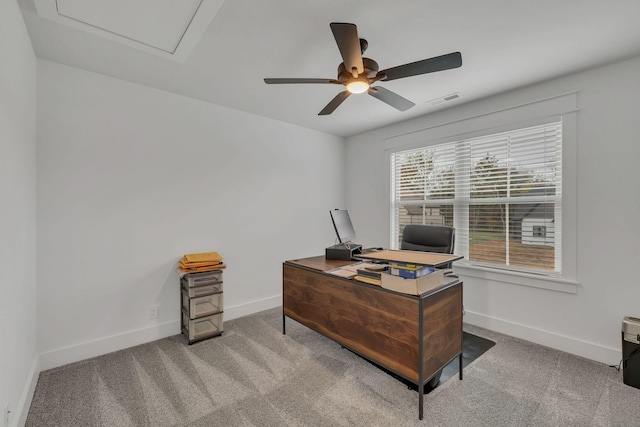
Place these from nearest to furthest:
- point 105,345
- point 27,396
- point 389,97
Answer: point 27,396
point 389,97
point 105,345

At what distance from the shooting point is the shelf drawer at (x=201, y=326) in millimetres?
2562

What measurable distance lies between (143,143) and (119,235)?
882mm

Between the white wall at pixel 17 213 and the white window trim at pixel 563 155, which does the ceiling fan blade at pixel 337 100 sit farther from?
the white wall at pixel 17 213

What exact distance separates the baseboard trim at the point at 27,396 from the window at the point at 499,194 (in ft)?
12.3

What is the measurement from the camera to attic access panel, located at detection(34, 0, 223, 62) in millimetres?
1561

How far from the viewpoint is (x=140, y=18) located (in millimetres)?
1684

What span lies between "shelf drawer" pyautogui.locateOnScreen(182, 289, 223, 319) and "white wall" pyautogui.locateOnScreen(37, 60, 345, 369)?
0.24 metres

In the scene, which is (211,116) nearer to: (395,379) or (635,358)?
(395,379)

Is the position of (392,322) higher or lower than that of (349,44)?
lower

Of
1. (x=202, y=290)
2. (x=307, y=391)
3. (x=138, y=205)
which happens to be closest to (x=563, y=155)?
(x=307, y=391)

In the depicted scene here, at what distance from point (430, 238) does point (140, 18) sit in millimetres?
2792

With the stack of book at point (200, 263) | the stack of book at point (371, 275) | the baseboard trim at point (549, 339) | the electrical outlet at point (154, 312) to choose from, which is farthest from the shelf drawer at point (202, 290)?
the baseboard trim at point (549, 339)

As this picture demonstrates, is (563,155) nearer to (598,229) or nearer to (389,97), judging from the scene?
(598,229)

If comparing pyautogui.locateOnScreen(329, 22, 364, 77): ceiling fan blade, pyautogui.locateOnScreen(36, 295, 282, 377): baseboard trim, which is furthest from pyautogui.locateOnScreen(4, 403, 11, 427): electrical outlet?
pyautogui.locateOnScreen(329, 22, 364, 77): ceiling fan blade
